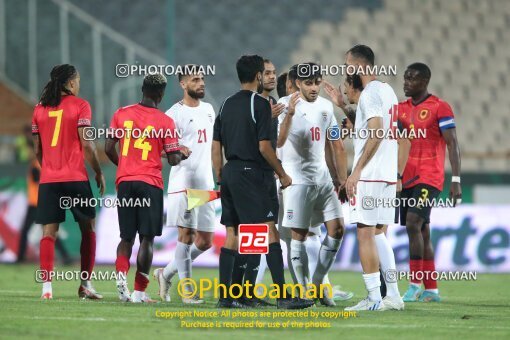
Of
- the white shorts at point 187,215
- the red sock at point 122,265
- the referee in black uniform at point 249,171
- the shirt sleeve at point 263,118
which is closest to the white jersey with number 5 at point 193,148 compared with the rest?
the white shorts at point 187,215

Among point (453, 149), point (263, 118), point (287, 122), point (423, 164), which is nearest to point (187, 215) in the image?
point (287, 122)

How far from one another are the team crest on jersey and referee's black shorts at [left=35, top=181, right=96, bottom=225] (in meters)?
3.45

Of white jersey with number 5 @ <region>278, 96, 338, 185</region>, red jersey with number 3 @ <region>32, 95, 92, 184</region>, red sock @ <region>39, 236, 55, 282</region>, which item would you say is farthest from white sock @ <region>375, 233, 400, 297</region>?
red sock @ <region>39, 236, 55, 282</region>

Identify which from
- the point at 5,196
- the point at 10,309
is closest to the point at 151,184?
the point at 10,309

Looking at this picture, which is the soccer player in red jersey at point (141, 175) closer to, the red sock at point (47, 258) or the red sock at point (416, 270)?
the red sock at point (47, 258)

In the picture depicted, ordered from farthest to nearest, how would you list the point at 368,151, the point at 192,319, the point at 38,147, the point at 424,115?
the point at 424,115
the point at 38,147
the point at 368,151
the point at 192,319

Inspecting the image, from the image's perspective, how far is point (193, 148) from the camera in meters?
10.3

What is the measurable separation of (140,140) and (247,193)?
1.26 m

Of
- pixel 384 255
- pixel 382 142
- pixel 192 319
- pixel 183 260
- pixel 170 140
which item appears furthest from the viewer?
pixel 183 260

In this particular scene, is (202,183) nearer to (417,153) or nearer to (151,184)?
(151,184)

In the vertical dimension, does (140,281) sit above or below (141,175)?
below

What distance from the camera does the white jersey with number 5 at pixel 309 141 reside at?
973 cm

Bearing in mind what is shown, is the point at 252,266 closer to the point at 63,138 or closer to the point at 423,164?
the point at 63,138

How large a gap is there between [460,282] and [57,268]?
5651 millimetres
